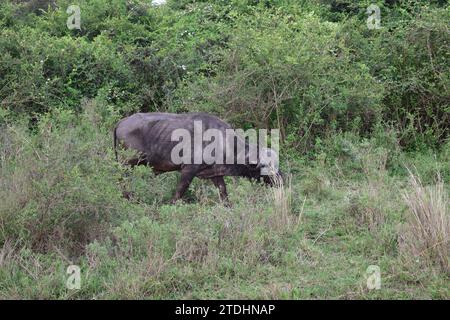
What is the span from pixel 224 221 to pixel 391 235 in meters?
1.83

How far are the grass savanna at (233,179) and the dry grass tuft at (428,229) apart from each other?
0.02 meters

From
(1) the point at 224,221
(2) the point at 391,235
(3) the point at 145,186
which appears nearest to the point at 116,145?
(3) the point at 145,186

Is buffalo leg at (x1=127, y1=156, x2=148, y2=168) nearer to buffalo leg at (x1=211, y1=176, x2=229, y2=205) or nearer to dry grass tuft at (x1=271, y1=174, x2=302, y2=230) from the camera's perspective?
buffalo leg at (x1=211, y1=176, x2=229, y2=205)

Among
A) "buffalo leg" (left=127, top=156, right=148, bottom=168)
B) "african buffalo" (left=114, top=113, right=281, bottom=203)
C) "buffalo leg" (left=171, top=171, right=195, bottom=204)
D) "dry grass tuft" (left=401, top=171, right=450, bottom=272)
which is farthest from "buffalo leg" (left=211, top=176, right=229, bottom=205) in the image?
"dry grass tuft" (left=401, top=171, right=450, bottom=272)

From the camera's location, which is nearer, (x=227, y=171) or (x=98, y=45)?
(x=227, y=171)

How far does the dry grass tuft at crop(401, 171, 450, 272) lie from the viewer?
20.1ft

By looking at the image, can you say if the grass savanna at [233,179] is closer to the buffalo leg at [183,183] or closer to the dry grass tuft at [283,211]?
the dry grass tuft at [283,211]

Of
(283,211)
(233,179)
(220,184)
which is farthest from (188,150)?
A: (283,211)

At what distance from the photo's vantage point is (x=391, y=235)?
6.71 m

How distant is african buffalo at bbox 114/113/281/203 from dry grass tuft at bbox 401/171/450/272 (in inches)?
116

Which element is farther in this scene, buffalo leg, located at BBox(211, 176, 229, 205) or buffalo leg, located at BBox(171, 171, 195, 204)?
buffalo leg, located at BBox(211, 176, 229, 205)

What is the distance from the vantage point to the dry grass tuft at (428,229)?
6.12 m

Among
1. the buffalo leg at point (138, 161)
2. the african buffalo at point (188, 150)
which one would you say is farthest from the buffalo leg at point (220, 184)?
the buffalo leg at point (138, 161)
